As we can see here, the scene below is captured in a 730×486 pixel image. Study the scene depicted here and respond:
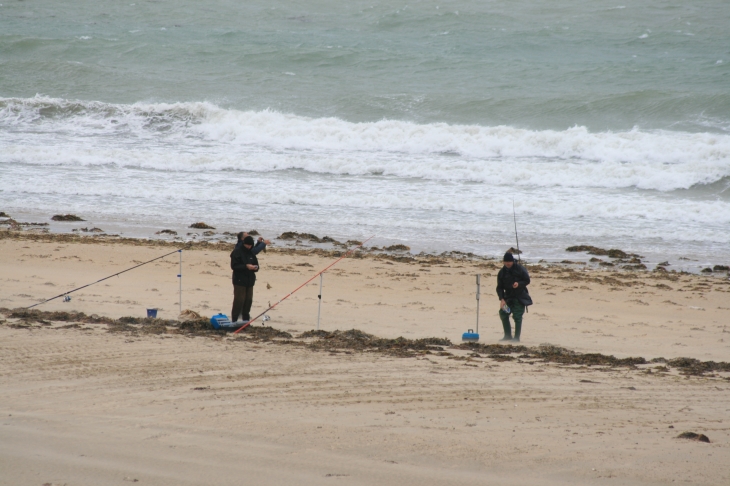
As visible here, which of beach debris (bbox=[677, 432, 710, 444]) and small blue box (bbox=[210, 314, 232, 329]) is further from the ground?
small blue box (bbox=[210, 314, 232, 329])

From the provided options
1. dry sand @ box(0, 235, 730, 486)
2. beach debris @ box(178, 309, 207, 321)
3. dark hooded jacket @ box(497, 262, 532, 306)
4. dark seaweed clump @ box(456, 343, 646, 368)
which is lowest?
dry sand @ box(0, 235, 730, 486)

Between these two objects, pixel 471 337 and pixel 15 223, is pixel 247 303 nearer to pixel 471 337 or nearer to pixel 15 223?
pixel 471 337

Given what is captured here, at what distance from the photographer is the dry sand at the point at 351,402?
165 inches

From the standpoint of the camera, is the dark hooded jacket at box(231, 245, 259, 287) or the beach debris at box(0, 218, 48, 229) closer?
the dark hooded jacket at box(231, 245, 259, 287)

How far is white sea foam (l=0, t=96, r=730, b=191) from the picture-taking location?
18.6 metres

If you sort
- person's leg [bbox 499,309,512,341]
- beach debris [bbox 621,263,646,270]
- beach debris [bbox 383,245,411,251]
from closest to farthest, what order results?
person's leg [bbox 499,309,512,341]
beach debris [bbox 621,263,646,270]
beach debris [bbox 383,245,411,251]

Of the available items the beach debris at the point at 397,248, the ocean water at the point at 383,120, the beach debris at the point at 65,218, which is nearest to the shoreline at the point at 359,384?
the beach debris at the point at 397,248

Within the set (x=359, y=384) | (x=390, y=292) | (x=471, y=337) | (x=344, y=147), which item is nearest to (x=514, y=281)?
(x=471, y=337)

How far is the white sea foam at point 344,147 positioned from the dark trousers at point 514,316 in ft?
35.3

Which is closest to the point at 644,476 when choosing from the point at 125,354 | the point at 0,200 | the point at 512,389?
the point at 512,389

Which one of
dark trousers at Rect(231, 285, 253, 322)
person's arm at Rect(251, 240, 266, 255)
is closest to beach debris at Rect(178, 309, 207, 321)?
dark trousers at Rect(231, 285, 253, 322)

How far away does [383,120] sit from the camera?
23.3 meters

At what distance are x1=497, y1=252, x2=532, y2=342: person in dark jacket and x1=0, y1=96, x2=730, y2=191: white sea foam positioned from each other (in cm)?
1068

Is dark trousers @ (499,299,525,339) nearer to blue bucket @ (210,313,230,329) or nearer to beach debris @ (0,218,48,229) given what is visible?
blue bucket @ (210,313,230,329)
